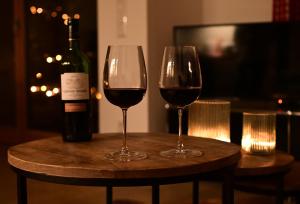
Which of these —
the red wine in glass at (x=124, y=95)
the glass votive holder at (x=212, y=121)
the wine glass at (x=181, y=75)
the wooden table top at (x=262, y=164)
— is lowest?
the wooden table top at (x=262, y=164)

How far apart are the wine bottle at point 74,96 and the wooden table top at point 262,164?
2.05ft

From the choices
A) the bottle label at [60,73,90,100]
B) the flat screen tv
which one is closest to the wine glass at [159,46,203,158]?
the bottle label at [60,73,90,100]

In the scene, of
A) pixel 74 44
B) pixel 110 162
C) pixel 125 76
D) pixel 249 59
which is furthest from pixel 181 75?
pixel 249 59

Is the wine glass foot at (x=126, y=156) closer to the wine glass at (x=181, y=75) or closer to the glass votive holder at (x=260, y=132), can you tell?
the wine glass at (x=181, y=75)

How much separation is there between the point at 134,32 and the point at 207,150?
2.76 m

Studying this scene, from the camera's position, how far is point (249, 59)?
11.4 feet

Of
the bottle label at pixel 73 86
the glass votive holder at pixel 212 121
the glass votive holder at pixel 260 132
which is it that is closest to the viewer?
the bottle label at pixel 73 86

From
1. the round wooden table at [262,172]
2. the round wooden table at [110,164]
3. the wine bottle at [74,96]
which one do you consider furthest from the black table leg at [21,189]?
the round wooden table at [262,172]

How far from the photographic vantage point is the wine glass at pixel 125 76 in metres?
1.02

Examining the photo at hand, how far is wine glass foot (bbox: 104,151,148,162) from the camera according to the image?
100 centimetres

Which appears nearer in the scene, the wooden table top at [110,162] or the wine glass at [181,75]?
the wooden table top at [110,162]

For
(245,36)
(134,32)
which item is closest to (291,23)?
(245,36)

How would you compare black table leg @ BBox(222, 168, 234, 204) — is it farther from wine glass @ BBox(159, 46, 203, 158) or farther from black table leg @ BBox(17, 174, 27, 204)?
black table leg @ BBox(17, 174, 27, 204)

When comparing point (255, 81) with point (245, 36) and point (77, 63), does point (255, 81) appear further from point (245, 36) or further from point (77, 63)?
point (77, 63)
